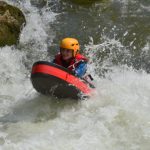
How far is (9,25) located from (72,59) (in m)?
2.80

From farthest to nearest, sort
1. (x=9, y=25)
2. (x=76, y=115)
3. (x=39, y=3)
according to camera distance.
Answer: (x=39, y=3) < (x=9, y=25) < (x=76, y=115)

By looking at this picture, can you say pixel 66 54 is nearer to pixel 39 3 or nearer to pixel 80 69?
pixel 80 69

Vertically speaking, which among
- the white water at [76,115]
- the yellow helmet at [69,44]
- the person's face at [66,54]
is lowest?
the white water at [76,115]

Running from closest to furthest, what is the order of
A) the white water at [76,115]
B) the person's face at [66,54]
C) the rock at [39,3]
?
the white water at [76,115]
the person's face at [66,54]
the rock at [39,3]

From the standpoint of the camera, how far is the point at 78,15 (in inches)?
489

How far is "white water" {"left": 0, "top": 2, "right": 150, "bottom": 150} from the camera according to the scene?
716 centimetres

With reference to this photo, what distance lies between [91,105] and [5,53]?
111 inches

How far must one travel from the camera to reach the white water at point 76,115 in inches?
282

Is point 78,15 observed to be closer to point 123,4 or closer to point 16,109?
point 123,4

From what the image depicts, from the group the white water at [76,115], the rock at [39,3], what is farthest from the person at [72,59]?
the rock at [39,3]

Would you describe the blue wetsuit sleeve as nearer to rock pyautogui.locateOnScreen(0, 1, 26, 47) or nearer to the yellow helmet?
the yellow helmet

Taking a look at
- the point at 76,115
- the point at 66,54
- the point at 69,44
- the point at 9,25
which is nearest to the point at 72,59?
the point at 66,54

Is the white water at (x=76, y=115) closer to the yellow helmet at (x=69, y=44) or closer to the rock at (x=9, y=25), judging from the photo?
the rock at (x=9, y=25)

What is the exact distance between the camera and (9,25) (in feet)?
34.9
